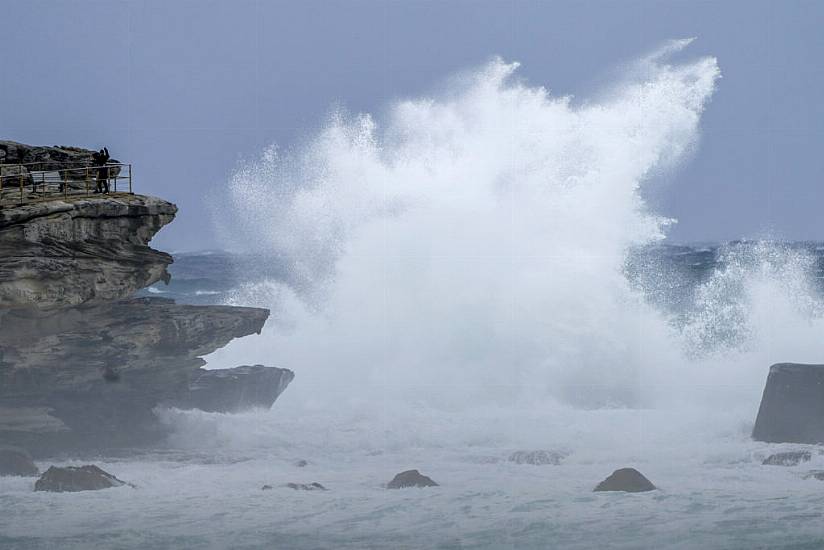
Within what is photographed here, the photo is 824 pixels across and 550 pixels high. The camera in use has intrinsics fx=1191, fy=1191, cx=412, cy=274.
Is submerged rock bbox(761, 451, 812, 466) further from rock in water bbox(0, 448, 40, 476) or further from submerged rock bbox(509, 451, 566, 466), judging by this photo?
rock in water bbox(0, 448, 40, 476)

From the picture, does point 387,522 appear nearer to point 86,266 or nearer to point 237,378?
point 86,266

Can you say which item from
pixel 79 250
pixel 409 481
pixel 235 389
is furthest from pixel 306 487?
pixel 235 389

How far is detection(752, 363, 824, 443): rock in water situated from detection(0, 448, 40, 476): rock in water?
1680cm

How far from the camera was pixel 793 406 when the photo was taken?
1106 inches

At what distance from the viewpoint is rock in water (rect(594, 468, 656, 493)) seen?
77.3 feet

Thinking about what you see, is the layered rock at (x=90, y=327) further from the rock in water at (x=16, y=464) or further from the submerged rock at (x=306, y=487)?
the submerged rock at (x=306, y=487)

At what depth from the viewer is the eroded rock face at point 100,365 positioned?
26.9 meters

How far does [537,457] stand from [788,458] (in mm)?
5486

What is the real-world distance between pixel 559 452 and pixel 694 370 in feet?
39.2

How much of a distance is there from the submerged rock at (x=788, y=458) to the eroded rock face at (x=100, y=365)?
13.2 m

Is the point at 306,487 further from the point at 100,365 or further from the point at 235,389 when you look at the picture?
the point at 235,389

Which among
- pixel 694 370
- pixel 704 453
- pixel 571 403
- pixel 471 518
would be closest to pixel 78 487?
pixel 471 518

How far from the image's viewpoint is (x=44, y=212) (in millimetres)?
25203

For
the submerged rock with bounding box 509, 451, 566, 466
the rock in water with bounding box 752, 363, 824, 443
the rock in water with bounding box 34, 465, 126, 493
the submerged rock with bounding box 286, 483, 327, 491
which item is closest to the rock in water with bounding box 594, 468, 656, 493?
the submerged rock with bounding box 509, 451, 566, 466
